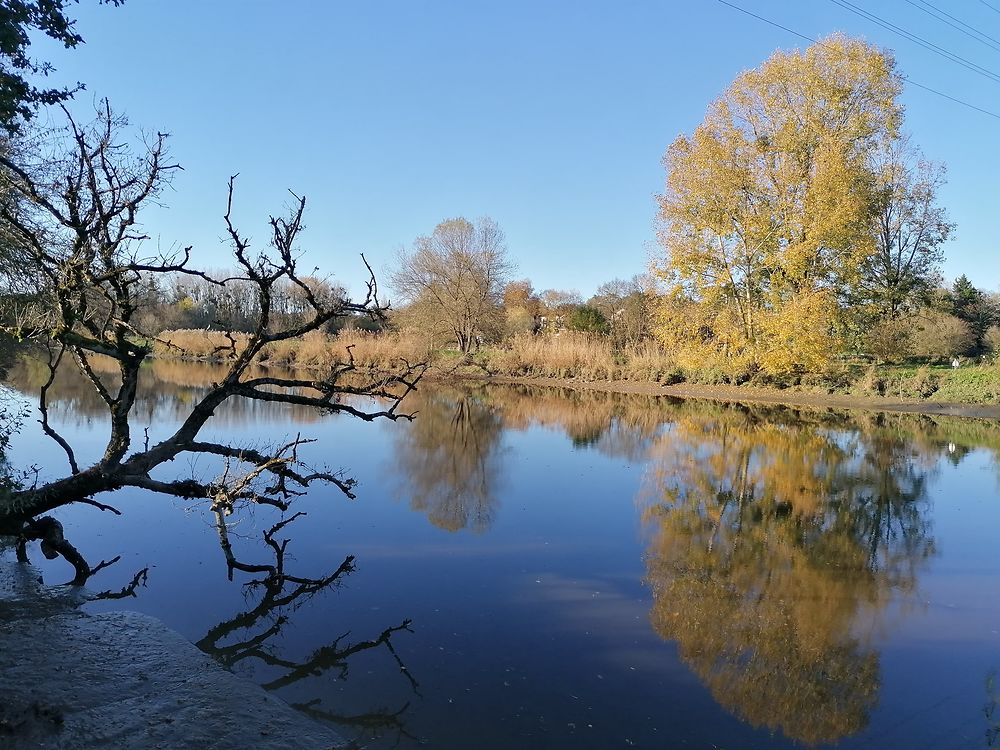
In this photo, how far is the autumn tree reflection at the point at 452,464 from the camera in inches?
348

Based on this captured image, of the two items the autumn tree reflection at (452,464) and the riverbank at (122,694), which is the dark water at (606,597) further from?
the riverbank at (122,694)

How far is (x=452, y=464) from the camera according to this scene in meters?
11.7

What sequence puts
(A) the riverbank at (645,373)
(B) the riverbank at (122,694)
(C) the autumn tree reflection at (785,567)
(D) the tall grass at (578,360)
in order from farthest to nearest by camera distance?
(D) the tall grass at (578,360) → (A) the riverbank at (645,373) → (C) the autumn tree reflection at (785,567) → (B) the riverbank at (122,694)

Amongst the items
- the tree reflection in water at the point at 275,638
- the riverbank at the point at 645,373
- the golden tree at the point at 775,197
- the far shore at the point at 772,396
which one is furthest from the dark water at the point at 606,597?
the golden tree at the point at 775,197

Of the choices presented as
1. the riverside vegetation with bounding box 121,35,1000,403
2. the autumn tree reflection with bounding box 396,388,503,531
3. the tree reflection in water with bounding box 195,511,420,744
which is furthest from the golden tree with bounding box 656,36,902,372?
the tree reflection in water with bounding box 195,511,420,744

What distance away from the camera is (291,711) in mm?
4004

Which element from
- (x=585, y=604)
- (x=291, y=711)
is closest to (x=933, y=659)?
(x=585, y=604)

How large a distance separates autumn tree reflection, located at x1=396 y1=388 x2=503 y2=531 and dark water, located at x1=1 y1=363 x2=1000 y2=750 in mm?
82

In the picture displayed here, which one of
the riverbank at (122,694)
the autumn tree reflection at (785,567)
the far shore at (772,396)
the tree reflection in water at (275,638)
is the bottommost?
the tree reflection in water at (275,638)

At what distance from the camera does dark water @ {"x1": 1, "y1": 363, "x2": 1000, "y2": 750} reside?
4223 millimetres

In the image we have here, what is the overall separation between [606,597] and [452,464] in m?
5.92

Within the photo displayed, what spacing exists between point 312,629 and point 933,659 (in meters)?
4.43

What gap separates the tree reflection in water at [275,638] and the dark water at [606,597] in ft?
0.08

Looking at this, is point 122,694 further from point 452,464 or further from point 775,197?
point 775,197
